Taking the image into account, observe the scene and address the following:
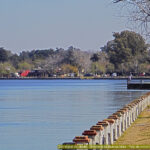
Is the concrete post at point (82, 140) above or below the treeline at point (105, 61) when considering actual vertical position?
below

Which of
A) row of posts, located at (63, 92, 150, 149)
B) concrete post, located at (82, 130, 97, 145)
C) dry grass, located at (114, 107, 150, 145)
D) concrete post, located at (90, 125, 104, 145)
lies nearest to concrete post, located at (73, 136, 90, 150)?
row of posts, located at (63, 92, 150, 149)

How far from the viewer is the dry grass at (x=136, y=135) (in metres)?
17.1

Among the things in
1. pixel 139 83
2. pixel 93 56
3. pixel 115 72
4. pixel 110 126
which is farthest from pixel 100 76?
pixel 110 126

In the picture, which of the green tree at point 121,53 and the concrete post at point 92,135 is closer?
the concrete post at point 92,135

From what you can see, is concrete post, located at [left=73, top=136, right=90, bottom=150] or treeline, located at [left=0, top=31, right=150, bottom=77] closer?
concrete post, located at [left=73, top=136, right=90, bottom=150]

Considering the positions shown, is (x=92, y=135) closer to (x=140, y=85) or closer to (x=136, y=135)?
(x=136, y=135)

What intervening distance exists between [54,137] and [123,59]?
11996 centimetres

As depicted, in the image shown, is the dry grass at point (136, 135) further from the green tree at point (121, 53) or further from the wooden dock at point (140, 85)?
the green tree at point (121, 53)

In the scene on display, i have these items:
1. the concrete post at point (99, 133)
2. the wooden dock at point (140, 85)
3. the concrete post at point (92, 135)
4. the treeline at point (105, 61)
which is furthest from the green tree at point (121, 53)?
the concrete post at point (92, 135)

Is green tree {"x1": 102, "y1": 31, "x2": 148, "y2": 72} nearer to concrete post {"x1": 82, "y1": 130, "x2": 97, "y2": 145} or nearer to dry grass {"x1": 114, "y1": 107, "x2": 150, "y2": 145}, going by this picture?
dry grass {"x1": 114, "y1": 107, "x2": 150, "y2": 145}

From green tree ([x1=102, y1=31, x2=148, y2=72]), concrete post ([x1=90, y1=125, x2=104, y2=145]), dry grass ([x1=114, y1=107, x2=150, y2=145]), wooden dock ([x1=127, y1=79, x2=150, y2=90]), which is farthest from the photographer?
green tree ([x1=102, y1=31, x2=148, y2=72])

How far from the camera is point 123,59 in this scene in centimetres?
14362

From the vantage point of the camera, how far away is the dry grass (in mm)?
17120

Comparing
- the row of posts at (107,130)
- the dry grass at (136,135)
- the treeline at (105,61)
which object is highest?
the treeline at (105,61)
